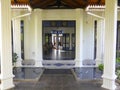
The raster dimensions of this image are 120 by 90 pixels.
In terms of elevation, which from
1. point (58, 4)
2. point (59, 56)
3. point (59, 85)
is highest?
point (58, 4)

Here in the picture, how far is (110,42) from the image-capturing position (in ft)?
23.2

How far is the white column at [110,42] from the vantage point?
6984mm

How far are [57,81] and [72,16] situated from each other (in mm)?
6290

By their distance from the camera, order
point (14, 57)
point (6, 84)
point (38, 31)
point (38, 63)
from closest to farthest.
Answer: point (6, 84)
point (14, 57)
point (38, 63)
point (38, 31)

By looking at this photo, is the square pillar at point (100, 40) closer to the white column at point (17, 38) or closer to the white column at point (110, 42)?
the white column at point (17, 38)

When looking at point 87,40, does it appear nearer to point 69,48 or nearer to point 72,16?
point 72,16

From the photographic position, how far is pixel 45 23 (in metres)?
15.6

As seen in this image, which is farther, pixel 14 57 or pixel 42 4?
pixel 42 4

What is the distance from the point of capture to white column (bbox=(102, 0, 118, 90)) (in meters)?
6.98

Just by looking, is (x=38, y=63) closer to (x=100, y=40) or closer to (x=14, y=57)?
(x=14, y=57)

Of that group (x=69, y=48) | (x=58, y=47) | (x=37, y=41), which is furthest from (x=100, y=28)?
(x=58, y=47)

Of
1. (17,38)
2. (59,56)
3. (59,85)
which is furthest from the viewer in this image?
(59,56)

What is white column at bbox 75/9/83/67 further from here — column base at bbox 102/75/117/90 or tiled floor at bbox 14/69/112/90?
column base at bbox 102/75/117/90

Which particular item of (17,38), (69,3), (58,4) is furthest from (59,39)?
(17,38)
